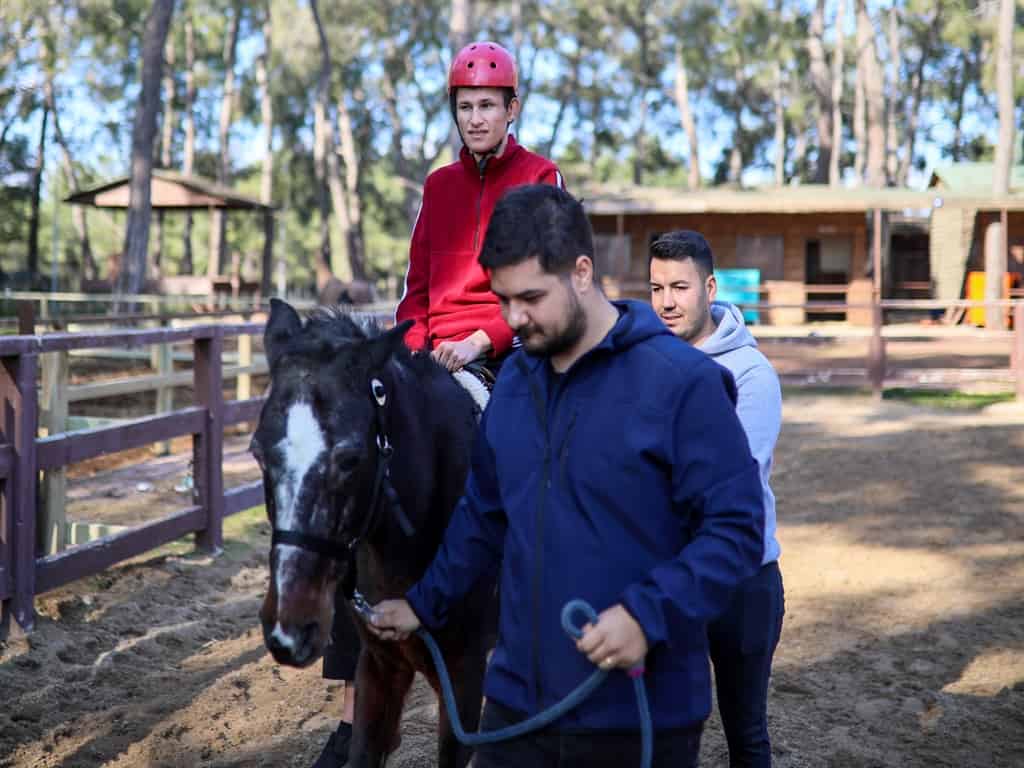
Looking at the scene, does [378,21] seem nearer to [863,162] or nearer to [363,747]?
[863,162]

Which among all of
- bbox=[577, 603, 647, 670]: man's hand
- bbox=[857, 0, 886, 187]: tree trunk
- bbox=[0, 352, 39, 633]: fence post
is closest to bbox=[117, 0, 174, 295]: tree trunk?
bbox=[0, 352, 39, 633]: fence post

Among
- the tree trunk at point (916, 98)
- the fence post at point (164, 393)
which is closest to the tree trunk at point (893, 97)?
the tree trunk at point (916, 98)

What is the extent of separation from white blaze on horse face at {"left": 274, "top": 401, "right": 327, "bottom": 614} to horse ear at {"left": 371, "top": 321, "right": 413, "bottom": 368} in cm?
26

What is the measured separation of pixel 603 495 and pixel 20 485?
4.23 metres

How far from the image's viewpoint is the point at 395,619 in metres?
2.55

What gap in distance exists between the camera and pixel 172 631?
6.05 m

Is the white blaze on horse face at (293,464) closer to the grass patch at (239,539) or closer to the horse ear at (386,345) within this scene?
the horse ear at (386,345)

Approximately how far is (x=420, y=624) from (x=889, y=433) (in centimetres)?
1135

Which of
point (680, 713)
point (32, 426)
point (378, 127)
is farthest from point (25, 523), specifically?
point (378, 127)

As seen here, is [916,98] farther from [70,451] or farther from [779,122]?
[70,451]

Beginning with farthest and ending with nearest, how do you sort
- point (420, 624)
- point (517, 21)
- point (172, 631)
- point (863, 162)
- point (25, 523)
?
point (863, 162) → point (517, 21) → point (172, 631) → point (25, 523) → point (420, 624)

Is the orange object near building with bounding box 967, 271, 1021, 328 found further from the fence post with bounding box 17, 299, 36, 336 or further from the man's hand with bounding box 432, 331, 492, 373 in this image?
the man's hand with bounding box 432, 331, 492, 373

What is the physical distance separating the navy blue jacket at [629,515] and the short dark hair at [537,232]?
0.64ft

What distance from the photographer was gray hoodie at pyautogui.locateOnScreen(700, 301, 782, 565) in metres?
3.35
